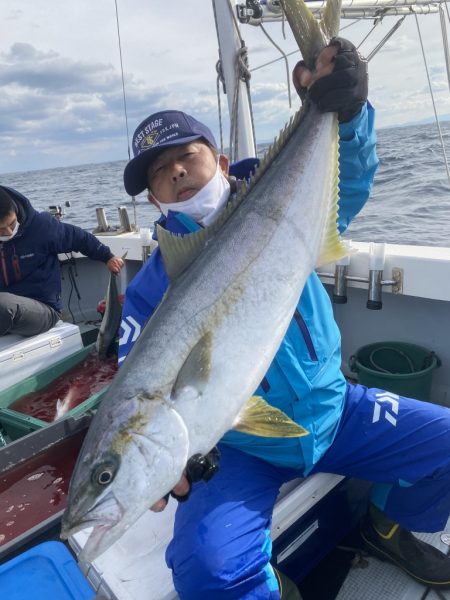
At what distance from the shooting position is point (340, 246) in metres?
2.05

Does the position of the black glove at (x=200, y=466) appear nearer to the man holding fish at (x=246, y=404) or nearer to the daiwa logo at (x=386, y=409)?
the man holding fish at (x=246, y=404)

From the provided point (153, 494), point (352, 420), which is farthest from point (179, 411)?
point (352, 420)

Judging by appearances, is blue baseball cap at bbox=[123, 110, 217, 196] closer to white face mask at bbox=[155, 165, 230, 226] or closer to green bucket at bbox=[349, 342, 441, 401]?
white face mask at bbox=[155, 165, 230, 226]

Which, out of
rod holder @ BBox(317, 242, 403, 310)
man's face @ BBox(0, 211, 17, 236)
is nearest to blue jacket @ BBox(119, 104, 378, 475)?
rod holder @ BBox(317, 242, 403, 310)

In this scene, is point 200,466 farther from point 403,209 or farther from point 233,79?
point 403,209

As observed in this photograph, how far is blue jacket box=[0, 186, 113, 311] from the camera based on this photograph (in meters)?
5.20

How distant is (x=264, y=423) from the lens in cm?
165

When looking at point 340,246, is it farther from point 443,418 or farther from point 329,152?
point 443,418

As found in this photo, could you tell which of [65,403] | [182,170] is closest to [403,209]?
[65,403]

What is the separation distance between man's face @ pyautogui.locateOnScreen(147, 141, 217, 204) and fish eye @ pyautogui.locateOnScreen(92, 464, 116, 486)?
139cm

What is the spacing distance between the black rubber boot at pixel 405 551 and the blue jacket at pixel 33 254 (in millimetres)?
4133

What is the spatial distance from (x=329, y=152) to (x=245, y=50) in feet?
9.75

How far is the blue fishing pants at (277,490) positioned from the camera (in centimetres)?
188

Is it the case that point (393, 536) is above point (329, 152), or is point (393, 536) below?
below
